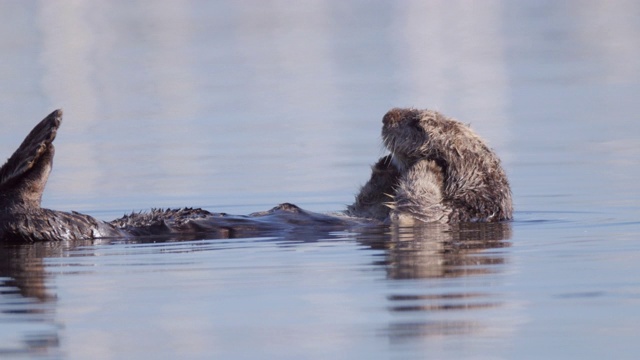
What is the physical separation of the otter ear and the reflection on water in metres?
0.36

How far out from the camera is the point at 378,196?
8.50 m

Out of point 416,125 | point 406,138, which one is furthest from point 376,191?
point 416,125

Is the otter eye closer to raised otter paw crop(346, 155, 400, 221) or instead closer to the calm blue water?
raised otter paw crop(346, 155, 400, 221)

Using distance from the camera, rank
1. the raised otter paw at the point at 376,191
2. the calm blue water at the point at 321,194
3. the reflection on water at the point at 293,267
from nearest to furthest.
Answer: the calm blue water at the point at 321,194, the reflection on water at the point at 293,267, the raised otter paw at the point at 376,191

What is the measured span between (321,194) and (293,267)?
3.65 meters

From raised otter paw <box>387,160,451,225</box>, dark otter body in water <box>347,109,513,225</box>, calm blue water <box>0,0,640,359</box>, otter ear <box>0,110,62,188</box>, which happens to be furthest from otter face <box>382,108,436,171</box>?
otter ear <box>0,110,62,188</box>

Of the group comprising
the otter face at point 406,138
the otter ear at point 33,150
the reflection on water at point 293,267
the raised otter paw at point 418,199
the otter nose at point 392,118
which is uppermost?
the otter nose at point 392,118

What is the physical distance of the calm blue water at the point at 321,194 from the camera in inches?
183

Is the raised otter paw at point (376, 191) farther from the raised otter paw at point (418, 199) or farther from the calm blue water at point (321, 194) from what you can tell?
the calm blue water at point (321, 194)

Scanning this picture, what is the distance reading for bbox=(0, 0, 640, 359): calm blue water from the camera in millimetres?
4660

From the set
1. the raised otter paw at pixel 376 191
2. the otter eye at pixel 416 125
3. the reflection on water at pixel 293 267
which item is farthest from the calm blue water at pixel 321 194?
the otter eye at pixel 416 125

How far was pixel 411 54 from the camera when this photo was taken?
2373cm

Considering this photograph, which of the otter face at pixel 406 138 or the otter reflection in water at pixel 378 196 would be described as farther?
the otter face at pixel 406 138

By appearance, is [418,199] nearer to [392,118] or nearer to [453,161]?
[453,161]
